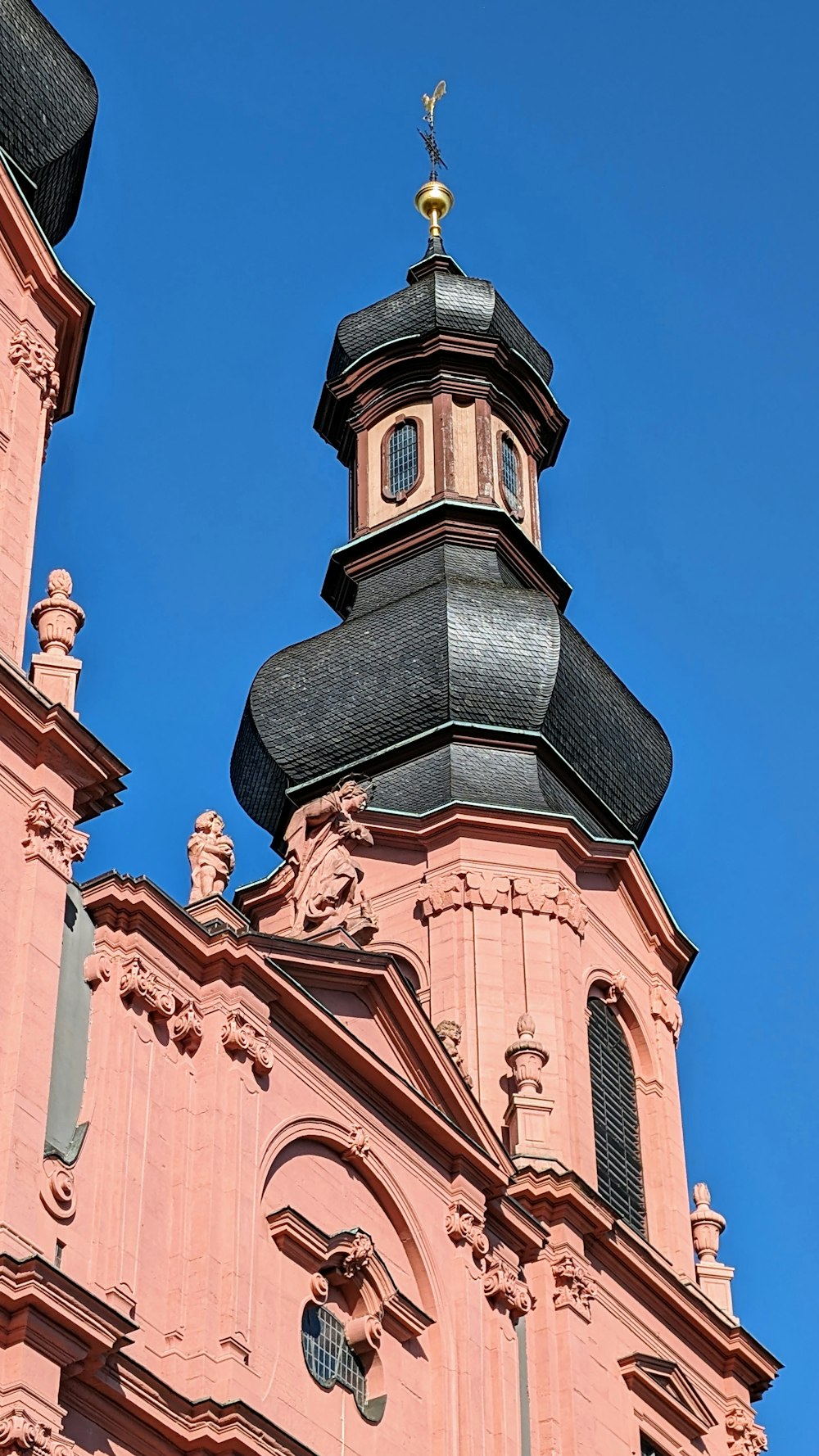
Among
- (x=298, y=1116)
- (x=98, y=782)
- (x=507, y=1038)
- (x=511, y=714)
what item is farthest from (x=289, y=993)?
(x=511, y=714)

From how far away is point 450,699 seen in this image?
3500 cm

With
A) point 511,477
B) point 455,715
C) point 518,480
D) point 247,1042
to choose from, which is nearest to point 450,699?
point 455,715

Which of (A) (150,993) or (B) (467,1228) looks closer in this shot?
(A) (150,993)

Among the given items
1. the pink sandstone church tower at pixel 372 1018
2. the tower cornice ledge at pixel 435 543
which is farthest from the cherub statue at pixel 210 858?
the tower cornice ledge at pixel 435 543

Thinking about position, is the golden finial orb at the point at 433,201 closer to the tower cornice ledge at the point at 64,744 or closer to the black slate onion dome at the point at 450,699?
the black slate onion dome at the point at 450,699

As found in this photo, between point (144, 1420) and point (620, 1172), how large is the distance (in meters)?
11.5

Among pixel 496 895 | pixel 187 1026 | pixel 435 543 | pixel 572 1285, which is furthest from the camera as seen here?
pixel 435 543

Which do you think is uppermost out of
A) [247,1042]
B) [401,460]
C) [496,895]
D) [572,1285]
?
[401,460]

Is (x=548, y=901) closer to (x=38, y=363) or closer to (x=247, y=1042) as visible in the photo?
(x=247, y=1042)

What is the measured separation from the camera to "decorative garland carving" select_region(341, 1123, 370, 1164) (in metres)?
25.8

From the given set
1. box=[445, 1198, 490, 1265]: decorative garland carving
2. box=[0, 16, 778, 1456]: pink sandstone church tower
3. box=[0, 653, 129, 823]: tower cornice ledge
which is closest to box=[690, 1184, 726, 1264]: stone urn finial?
box=[0, 16, 778, 1456]: pink sandstone church tower

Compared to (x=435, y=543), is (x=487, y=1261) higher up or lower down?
lower down

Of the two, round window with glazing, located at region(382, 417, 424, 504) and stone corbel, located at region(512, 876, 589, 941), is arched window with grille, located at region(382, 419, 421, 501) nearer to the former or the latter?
round window with glazing, located at region(382, 417, 424, 504)

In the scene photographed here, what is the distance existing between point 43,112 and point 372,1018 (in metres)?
9.16
